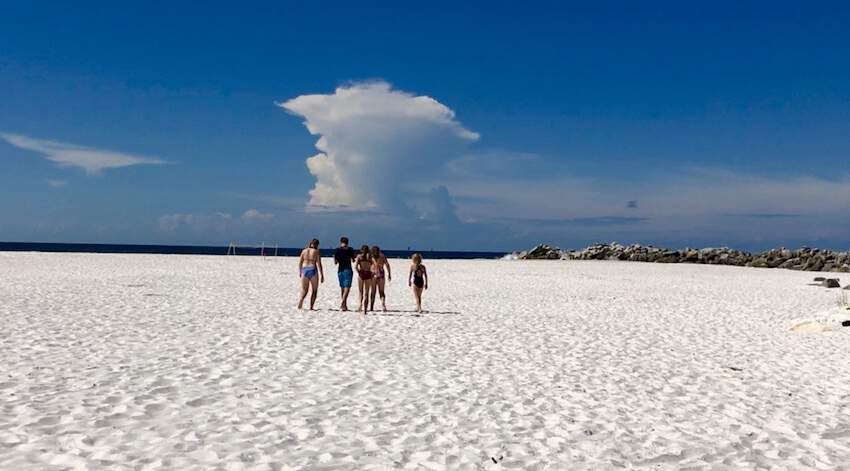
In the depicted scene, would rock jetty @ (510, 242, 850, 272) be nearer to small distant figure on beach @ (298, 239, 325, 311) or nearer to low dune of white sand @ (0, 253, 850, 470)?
low dune of white sand @ (0, 253, 850, 470)

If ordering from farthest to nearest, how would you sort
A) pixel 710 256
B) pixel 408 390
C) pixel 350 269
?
pixel 710 256 < pixel 350 269 < pixel 408 390

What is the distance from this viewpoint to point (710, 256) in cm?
5972

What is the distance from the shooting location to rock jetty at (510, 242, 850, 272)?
5341cm

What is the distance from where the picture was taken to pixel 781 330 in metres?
15.1

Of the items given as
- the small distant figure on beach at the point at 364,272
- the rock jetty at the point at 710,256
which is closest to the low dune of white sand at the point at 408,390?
the small distant figure on beach at the point at 364,272

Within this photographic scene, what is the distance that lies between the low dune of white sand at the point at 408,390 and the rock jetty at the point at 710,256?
4265 cm

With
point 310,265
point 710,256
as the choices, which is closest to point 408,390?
point 310,265

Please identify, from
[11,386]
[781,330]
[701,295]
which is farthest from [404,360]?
[701,295]

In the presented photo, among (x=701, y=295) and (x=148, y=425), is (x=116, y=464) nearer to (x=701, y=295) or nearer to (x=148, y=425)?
(x=148, y=425)

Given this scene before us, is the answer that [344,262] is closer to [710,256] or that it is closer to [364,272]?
[364,272]

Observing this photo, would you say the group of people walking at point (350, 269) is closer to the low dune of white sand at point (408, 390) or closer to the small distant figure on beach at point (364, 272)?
the small distant figure on beach at point (364, 272)

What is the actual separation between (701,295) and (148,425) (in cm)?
2293

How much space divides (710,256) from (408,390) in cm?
5831

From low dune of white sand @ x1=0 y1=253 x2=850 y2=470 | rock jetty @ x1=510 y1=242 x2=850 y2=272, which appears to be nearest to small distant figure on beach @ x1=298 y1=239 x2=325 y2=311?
low dune of white sand @ x1=0 y1=253 x2=850 y2=470
